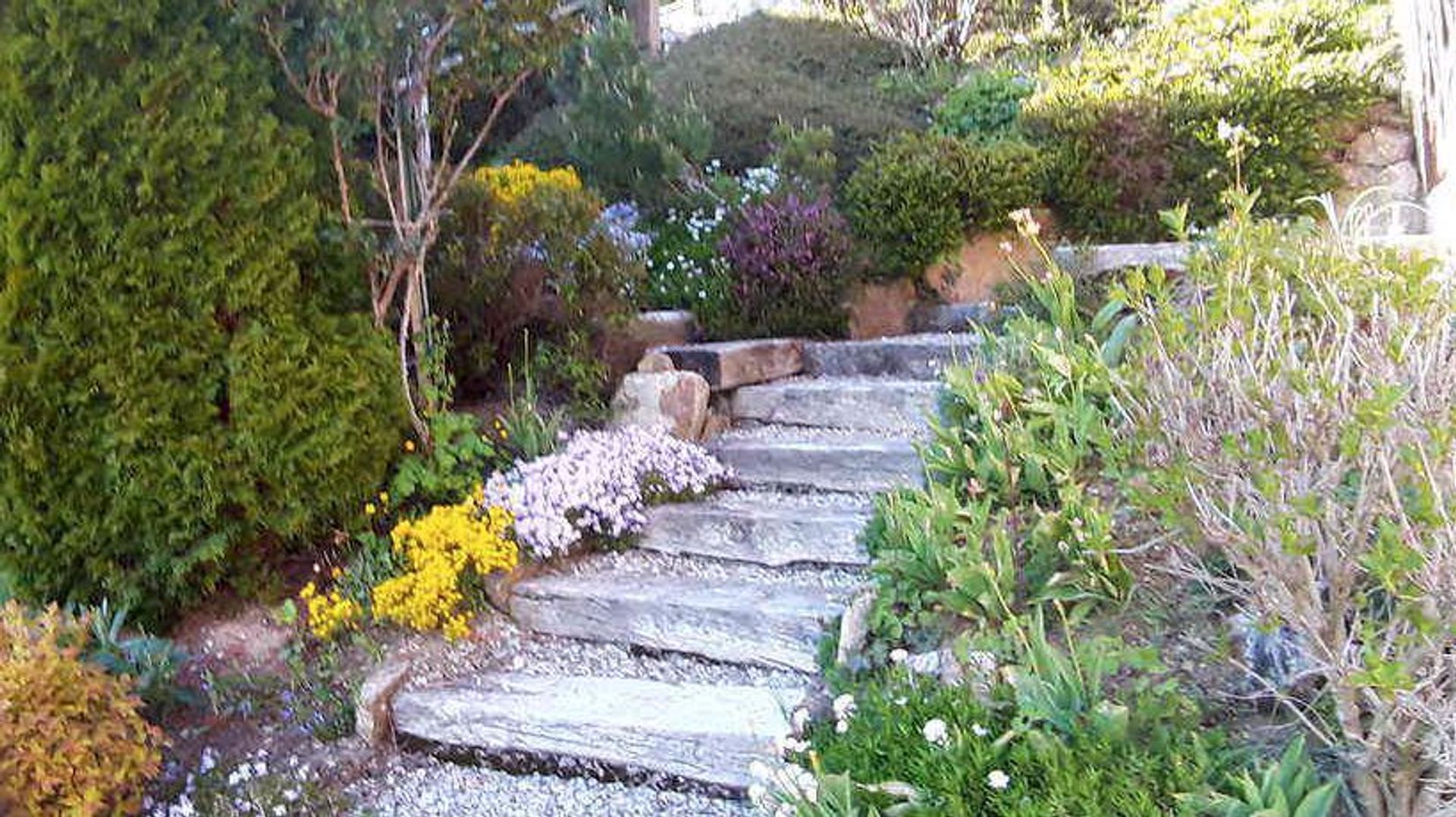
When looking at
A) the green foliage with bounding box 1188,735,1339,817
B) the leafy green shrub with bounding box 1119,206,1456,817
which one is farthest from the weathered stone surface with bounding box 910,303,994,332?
the green foliage with bounding box 1188,735,1339,817

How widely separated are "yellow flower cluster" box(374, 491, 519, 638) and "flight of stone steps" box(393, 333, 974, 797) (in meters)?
0.19

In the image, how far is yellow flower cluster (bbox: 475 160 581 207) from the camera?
185 inches

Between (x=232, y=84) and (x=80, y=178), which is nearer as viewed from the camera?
(x=80, y=178)

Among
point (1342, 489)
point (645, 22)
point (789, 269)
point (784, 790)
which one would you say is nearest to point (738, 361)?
point (789, 269)

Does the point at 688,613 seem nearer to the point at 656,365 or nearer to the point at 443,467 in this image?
the point at 443,467

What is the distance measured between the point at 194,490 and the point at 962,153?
442 centimetres

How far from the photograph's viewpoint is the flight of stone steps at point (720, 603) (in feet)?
9.87

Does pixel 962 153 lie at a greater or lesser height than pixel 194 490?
greater

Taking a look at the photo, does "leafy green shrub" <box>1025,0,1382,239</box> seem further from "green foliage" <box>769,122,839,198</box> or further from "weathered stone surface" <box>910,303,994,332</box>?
"green foliage" <box>769,122,839,198</box>

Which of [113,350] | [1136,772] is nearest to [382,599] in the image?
[113,350]

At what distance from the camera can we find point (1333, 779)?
72.4 inches

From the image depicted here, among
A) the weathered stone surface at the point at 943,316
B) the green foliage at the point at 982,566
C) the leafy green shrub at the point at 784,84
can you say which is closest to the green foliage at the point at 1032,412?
the green foliage at the point at 982,566

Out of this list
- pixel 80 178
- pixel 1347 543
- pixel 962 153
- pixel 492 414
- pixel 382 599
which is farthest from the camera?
pixel 962 153

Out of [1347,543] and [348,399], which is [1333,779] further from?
[348,399]
